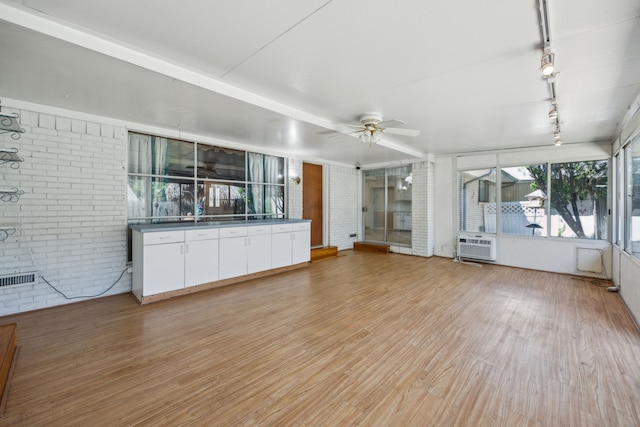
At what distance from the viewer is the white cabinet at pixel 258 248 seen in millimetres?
4895

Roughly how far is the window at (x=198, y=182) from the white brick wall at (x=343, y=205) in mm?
1847

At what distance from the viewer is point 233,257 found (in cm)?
464

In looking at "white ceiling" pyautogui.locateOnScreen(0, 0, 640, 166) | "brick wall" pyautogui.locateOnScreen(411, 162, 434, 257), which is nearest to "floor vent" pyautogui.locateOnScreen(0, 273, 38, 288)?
"white ceiling" pyautogui.locateOnScreen(0, 0, 640, 166)

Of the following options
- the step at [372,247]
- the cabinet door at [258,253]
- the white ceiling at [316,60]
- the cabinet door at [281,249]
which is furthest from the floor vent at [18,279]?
the step at [372,247]

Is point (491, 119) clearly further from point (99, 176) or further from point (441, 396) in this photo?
point (99, 176)

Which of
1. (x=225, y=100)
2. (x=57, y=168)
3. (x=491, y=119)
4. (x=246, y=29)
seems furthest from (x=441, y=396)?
(x=57, y=168)

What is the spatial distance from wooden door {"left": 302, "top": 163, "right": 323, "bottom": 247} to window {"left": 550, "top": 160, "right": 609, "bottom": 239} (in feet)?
17.3

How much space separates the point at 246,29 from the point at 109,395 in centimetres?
292

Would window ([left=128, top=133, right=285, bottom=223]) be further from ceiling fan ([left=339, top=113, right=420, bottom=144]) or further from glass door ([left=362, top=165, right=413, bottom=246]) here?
glass door ([left=362, top=165, right=413, bottom=246])

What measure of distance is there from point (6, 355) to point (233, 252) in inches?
107

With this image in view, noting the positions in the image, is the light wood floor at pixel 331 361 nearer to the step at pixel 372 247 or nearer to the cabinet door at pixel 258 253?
the cabinet door at pixel 258 253

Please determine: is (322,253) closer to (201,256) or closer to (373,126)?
(201,256)

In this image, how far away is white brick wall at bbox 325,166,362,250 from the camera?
7820mm

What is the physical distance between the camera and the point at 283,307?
11.9 ft
